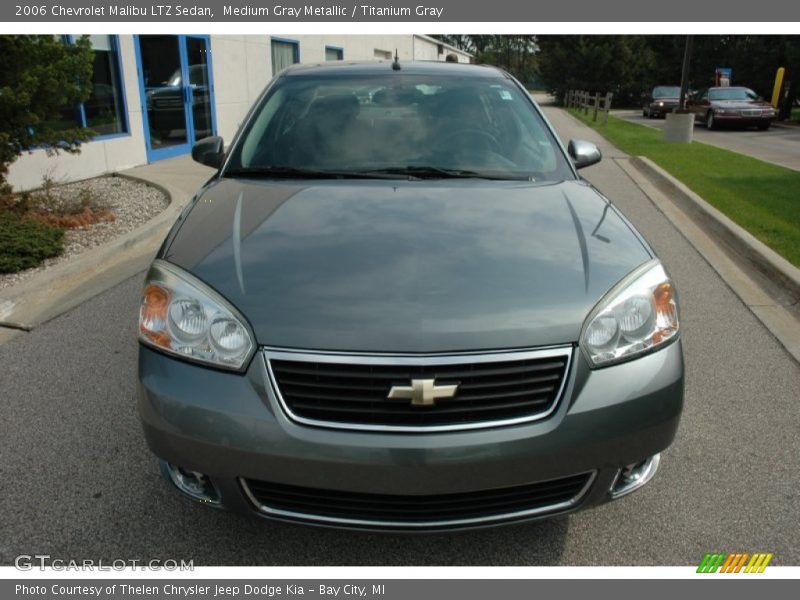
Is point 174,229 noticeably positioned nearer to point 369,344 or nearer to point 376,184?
point 376,184

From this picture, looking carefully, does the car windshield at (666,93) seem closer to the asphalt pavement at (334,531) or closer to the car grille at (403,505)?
the asphalt pavement at (334,531)

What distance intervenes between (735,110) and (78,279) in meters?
23.7

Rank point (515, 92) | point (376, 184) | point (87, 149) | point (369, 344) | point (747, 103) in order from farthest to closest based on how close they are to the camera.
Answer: point (747, 103)
point (87, 149)
point (515, 92)
point (376, 184)
point (369, 344)

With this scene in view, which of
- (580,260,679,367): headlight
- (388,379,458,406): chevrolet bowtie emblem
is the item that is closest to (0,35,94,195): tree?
(388,379,458,406): chevrolet bowtie emblem

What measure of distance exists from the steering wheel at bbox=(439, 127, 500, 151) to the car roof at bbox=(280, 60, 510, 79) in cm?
60

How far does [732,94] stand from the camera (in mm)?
25484

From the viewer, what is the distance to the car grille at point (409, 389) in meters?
1.97

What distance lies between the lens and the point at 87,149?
32.2 ft

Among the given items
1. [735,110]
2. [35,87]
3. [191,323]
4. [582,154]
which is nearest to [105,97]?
[35,87]

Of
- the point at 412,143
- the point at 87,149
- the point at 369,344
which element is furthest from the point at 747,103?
the point at 369,344

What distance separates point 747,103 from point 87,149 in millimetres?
22515

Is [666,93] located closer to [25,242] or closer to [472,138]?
[25,242]

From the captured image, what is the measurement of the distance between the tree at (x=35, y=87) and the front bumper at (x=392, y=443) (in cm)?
501
